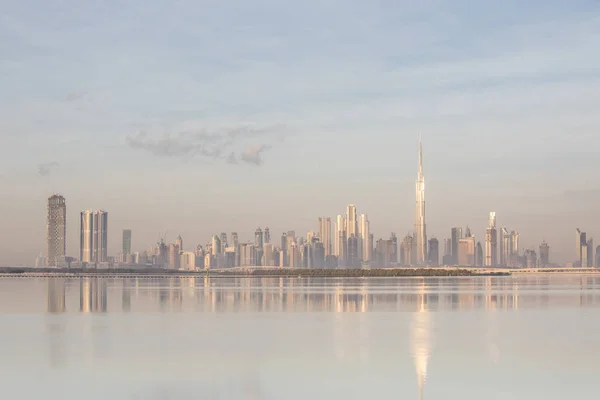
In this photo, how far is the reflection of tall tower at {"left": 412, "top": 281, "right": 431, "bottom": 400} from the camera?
82.0ft

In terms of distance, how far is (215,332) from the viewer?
38750 mm

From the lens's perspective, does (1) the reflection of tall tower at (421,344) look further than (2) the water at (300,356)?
Yes

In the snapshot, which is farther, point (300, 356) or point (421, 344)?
point (421, 344)

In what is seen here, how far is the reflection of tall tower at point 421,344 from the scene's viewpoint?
2498 cm

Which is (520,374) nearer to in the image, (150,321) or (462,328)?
(462,328)

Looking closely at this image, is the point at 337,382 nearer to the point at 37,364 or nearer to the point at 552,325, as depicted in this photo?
the point at 37,364

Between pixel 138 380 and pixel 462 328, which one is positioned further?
pixel 462 328

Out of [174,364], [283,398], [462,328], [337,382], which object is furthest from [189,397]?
[462,328]

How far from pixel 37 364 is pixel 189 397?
853 cm

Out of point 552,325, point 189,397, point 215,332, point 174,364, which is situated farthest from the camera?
point 552,325

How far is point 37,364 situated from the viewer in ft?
90.6

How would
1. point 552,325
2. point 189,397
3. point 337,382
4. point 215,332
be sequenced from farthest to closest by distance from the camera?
point 552,325 < point 215,332 < point 337,382 < point 189,397

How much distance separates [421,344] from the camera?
33.4 metres

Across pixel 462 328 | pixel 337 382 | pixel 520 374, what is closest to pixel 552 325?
pixel 462 328
